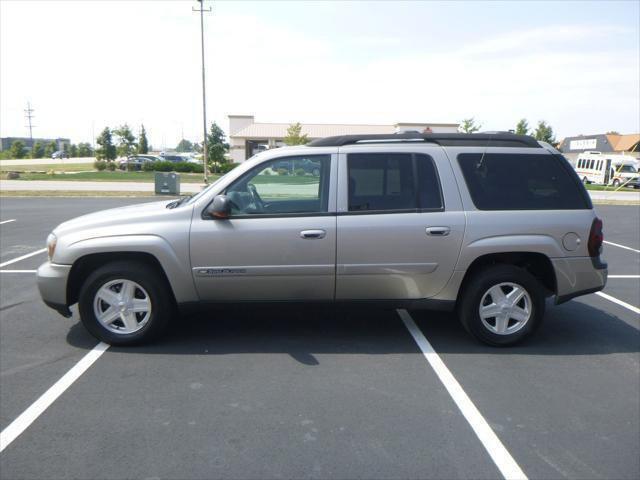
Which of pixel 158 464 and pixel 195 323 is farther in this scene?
pixel 195 323

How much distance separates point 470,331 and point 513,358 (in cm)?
43

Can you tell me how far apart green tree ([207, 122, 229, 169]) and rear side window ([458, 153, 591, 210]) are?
42744 mm

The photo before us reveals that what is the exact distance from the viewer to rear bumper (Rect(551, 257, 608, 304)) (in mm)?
4906

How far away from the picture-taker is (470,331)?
4.97m

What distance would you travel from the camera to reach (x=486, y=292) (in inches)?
193

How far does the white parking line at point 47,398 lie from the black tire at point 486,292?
3347 millimetres

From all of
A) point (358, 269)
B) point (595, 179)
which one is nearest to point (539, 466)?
point (358, 269)

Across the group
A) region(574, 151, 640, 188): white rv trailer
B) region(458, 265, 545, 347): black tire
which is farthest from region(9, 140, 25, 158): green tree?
region(458, 265, 545, 347): black tire

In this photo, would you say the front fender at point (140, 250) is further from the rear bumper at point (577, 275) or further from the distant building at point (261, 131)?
the distant building at point (261, 131)

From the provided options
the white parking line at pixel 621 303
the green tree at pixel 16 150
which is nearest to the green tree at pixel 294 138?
the white parking line at pixel 621 303

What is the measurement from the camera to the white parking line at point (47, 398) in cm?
342

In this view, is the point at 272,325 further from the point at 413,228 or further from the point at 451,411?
the point at 451,411

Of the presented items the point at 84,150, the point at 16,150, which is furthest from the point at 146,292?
the point at 84,150

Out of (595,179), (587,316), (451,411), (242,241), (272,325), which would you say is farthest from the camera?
(595,179)
